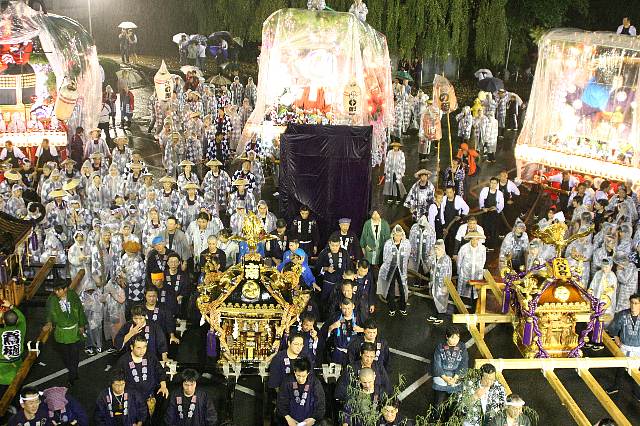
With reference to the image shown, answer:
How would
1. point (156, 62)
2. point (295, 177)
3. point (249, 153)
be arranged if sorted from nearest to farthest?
point (295, 177), point (249, 153), point (156, 62)

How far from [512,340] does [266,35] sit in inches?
433

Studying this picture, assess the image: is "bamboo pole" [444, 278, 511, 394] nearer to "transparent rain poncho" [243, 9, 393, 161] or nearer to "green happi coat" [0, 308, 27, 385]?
"green happi coat" [0, 308, 27, 385]

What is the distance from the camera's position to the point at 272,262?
14086mm

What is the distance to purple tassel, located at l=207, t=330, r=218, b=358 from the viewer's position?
40.3ft

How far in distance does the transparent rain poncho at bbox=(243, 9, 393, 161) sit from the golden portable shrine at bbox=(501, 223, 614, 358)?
1040cm

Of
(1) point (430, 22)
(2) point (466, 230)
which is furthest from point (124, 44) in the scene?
(2) point (466, 230)

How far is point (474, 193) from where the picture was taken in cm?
2134

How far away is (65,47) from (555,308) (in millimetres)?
14688

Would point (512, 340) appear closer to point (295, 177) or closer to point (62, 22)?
point (295, 177)

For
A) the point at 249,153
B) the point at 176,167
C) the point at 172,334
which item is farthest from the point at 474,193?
the point at 172,334

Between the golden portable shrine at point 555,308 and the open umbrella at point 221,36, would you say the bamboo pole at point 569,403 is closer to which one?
the golden portable shrine at point 555,308

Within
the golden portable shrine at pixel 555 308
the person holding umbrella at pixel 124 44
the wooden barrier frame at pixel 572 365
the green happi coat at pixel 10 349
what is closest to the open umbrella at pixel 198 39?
the person holding umbrella at pixel 124 44

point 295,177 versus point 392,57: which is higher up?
point 392,57

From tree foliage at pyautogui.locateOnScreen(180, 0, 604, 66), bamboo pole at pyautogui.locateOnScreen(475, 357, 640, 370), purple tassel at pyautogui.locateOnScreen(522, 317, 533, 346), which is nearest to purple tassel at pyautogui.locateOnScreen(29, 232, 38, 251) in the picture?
bamboo pole at pyautogui.locateOnScreen(475, 357, 640, 370)
